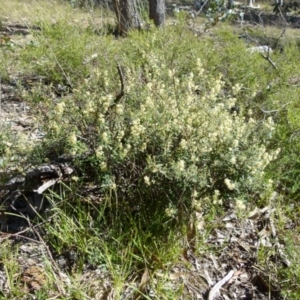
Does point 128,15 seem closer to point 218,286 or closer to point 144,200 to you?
point 144,200

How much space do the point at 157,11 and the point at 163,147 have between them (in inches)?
179

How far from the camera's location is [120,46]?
412 centimetres

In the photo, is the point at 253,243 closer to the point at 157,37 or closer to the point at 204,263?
the point at 204,263

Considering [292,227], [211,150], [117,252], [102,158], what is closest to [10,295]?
[117,252]

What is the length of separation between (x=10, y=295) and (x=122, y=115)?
1060 millimetres

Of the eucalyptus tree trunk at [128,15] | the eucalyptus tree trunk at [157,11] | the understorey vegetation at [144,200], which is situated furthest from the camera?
the eucalyptus tree trunk at [157,11]

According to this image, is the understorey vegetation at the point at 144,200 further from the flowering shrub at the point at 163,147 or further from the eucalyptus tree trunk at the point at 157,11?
the eucalyptus tree trunk at the point at 157,11

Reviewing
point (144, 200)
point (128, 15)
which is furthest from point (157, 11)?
point (144, 200)

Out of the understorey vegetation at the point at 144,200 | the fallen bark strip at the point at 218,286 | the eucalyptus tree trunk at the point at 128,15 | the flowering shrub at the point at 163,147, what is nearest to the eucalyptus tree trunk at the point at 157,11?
the eucalyptus tree trunk at the point at 128,15

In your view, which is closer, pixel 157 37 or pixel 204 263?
pixel 204 263

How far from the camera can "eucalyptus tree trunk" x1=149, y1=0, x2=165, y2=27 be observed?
625 cm

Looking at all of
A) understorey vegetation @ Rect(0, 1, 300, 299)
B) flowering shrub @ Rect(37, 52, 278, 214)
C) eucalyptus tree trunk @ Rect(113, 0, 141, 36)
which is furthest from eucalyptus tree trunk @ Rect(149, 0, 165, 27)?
flowering shrub @ Rect(37, 52, 278, 214)

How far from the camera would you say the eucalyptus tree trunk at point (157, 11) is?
6.25 meters

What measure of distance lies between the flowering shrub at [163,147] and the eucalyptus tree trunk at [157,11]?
13.3 ft
